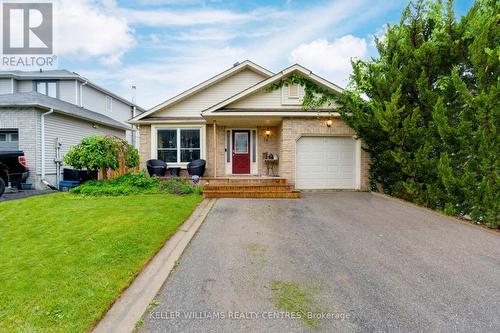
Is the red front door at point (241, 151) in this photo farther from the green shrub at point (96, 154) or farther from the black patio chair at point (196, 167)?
the green shrub at point (96, 154)

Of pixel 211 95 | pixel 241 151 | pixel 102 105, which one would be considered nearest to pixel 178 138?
pixel 211 95

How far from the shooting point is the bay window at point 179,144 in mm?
12008

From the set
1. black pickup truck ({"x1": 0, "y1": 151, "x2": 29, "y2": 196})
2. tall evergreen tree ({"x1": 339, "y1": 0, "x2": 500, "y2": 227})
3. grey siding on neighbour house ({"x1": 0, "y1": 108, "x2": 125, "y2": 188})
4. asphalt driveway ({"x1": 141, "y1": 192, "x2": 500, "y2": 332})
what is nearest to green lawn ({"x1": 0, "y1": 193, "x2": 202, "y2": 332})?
asphalt driveway ({"x1": 141, "y1": 192, "x2": 500, "y2": 332})

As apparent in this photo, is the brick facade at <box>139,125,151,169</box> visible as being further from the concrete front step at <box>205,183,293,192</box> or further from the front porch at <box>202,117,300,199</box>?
the concrete front step at <box>205,183,293,192</box>

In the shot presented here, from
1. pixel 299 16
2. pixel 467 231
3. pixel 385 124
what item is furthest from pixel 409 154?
pixel 299 16

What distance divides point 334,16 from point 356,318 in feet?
45.2

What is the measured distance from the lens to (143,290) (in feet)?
9.72

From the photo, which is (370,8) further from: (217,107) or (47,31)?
(47,31)

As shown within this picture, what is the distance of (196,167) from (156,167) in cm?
185

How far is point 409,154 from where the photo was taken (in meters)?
7.87

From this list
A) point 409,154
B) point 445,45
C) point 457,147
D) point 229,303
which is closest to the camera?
point 229,303

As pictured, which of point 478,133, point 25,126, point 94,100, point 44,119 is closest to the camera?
point 478,133

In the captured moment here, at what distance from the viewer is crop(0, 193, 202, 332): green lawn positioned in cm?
242

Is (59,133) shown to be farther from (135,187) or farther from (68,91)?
(68,91)
